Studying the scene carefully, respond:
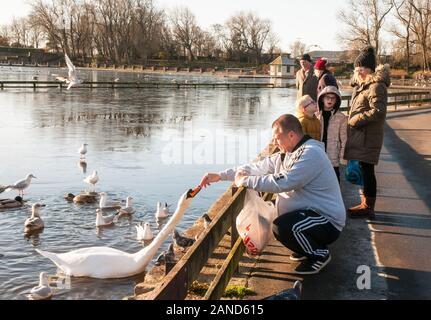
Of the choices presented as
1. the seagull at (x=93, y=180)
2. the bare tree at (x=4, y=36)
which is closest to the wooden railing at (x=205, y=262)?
the seagull at (x=93, y=180)

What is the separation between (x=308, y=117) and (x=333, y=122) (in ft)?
1.54

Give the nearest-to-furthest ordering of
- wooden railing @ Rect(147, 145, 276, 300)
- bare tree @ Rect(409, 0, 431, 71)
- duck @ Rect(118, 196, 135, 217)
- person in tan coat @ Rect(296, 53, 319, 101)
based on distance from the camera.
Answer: wooden railing @ Rect(147, 145, 276, 300) → person in tan coat @ Rect(296, 53, 319, 101) → duck @ Rect(118, 196, 135, 217) → bare tree @ Rect(409, 0, 431, 71)

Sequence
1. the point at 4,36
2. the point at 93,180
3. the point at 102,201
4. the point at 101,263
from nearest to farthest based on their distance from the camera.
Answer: the point at 101,263
the point at 102,201
the point at 93,180
the point at 4,36

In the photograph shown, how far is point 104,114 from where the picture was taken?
29.3 m

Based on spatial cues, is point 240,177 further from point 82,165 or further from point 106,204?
point 82,165

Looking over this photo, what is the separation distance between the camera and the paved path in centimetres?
538

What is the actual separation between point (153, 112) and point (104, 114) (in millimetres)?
3066

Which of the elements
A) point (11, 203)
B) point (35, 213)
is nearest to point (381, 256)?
point (35, 213)

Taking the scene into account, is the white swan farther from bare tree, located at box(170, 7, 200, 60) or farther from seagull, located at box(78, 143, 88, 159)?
bare tree, located at box(170, 7, 200, 60)

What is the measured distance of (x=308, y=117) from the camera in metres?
7.80

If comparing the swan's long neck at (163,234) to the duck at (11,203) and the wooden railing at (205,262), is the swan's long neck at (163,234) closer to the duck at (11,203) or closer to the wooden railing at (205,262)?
the wooden railing at (205,262)

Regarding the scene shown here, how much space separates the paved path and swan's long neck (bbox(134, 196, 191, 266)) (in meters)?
0.98

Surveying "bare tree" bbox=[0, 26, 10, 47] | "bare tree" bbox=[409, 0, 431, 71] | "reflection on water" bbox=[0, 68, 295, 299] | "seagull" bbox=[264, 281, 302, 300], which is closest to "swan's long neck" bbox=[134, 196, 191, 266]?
"reflection on water" bbox=[0, 68, 295, 299]
